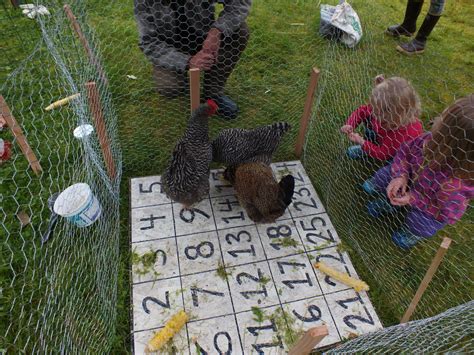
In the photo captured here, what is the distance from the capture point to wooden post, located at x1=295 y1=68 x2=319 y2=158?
2191 millimetres

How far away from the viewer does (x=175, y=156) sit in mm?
1875

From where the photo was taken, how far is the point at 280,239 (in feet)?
6.72

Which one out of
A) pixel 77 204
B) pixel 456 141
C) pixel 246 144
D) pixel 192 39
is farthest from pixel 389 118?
pixel 77 204

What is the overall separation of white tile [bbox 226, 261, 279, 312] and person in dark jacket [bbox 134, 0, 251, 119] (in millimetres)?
1399

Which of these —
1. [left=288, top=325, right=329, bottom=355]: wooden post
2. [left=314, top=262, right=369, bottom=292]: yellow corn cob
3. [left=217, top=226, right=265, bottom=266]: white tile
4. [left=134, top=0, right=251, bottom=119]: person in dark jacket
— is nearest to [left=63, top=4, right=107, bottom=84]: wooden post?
[left=134, top=0, right=251, bottom=119]: person in dark jacket

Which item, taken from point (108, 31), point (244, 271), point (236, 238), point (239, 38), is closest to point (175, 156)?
point (236, 238)

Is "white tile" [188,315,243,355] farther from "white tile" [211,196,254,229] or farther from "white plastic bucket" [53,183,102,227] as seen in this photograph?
"white plastic bucket" [53,183,102,227]

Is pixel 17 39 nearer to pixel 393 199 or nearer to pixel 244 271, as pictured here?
pixel 244 271

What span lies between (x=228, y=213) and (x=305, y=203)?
1.77 feet

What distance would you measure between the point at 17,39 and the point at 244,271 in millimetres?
3343

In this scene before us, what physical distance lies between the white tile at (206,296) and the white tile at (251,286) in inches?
1.9

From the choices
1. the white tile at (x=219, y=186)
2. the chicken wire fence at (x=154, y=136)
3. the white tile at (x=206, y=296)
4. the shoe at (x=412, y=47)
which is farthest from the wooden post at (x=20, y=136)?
the shoe at (x=412, y=47)

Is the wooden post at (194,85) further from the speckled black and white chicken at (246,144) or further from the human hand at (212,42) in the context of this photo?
the human hand at (212,42)

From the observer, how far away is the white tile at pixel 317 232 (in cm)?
205
